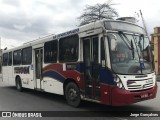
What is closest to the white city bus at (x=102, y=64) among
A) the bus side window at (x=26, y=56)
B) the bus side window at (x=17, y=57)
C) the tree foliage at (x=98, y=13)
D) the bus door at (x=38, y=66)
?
the bus door at (x=38, y=66)

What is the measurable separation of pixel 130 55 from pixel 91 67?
1397mm

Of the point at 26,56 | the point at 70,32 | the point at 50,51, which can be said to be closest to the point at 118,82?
the point at 70,32

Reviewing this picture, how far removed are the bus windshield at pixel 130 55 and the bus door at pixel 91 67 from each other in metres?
0.72

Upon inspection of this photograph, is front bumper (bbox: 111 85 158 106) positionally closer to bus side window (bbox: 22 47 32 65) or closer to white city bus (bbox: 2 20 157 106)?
white city bus (bbox: 2 20 157 106)

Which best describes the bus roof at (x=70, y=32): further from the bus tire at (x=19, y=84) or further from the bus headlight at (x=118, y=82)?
the bus tire at (x=19, y=84)

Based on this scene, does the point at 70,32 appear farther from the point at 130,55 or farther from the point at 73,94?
the point at 130,55

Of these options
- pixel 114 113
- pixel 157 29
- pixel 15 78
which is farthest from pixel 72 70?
pixel 157 29

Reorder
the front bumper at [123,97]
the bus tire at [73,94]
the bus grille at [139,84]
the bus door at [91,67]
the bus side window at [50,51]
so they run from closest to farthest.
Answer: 1. the front bumper at [123,97]
2. the bus grille at [139,84]
3. the bus door at [91,67]
4. the bus tire at [73,94]
5. the bus side window at [50,51]

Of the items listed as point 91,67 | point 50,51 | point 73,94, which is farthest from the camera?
point 50,51

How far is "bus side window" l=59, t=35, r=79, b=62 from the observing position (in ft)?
33.9

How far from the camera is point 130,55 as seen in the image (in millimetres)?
8891

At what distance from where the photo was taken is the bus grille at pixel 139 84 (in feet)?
27.7

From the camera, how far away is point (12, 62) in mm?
17562

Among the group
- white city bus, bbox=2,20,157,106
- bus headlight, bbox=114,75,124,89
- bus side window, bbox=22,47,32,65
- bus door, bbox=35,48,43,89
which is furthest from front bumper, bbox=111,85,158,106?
bus side window, bbox=22,47,32,65
